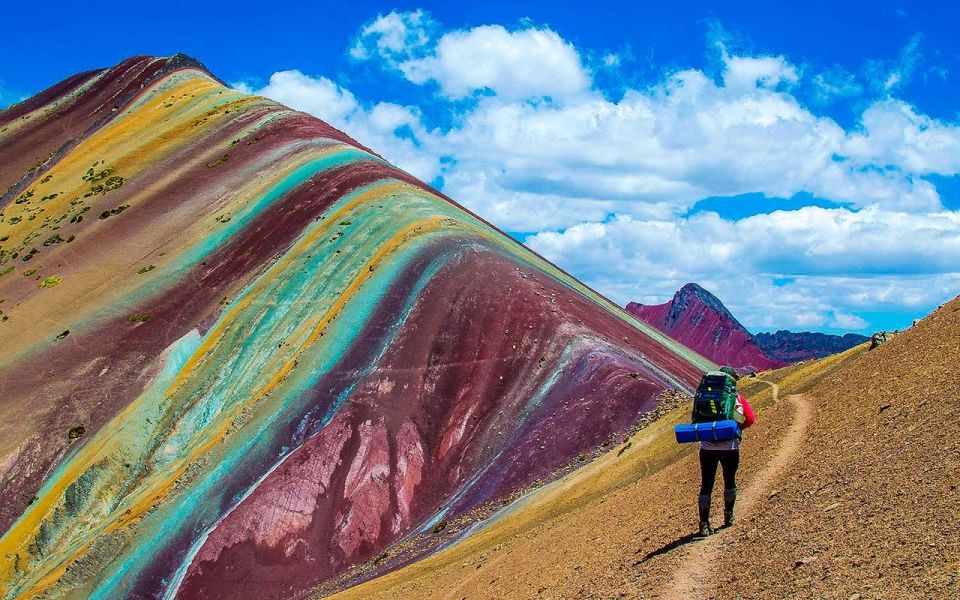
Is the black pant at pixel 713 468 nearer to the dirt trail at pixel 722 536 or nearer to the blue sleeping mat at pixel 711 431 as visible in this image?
the blue sleeping mat at pixel 711 431

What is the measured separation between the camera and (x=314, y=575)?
31.0 metres

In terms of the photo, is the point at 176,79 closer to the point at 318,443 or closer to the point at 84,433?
the point at 84,433

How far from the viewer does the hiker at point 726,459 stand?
12.9 meters

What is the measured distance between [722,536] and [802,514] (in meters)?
1.18

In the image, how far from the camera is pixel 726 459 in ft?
42.4

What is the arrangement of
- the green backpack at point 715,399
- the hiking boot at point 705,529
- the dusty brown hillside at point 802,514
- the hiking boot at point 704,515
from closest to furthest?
the dusty brown hillside at point 802,514, the green backpack at point 715,399, the hiking boot at point 704,515, the hiking boot at point 705,529

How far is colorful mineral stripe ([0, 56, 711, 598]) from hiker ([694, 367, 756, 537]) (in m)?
18.7

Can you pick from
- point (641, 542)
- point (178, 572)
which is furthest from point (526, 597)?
point (178, 572)

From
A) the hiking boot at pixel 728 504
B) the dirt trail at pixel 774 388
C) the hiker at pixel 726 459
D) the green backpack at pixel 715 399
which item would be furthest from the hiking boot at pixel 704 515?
the dirt trail at pixel 774 388

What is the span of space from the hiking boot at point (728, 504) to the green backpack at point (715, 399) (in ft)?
3.77

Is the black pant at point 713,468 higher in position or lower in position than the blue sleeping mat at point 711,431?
lower

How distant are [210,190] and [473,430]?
34.2m

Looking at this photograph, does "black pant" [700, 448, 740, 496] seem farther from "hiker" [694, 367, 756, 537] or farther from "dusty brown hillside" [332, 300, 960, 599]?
"dusty brown hillside" [332, 300, 960, 599]

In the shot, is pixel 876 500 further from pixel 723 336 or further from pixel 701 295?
pixel 701 295
